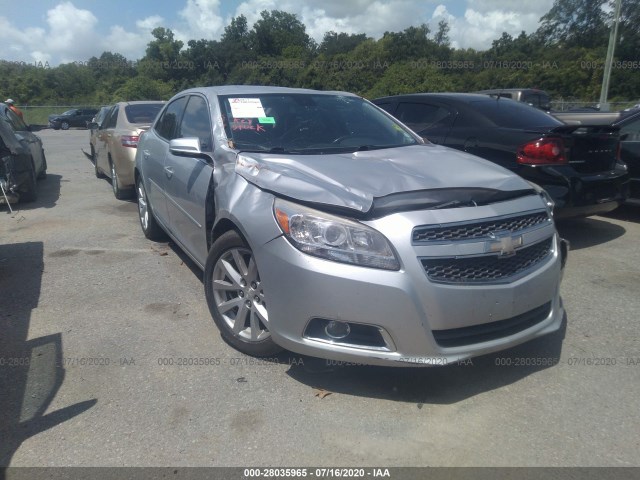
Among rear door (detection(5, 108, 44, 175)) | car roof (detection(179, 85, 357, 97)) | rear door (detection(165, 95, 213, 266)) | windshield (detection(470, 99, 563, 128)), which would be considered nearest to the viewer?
rear door (detection(165, 95, 213, 266))

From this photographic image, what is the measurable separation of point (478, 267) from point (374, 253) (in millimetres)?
569

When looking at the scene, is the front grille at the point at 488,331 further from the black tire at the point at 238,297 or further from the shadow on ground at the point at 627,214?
the shadow on ground at the point at 627,214

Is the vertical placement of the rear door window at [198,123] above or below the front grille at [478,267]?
above

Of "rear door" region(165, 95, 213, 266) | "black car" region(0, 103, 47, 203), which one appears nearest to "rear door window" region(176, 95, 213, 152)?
"rear door" region(165, 95, 213, 266)

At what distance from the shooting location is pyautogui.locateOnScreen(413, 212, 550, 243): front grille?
2.86m

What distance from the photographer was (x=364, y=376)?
11.0ft

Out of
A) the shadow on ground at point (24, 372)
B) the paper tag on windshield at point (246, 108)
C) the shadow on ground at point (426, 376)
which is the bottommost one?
the shadow on ground at point (426, 376)

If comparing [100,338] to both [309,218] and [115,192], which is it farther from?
[115,192]

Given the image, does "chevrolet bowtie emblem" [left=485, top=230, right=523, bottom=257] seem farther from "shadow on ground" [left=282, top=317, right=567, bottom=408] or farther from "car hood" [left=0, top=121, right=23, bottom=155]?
"car hood" [left=0, top=121, right=23, bottom=155]

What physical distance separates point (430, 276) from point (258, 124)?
2.04 metres

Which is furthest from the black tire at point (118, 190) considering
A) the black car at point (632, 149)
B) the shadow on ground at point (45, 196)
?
the black car at point (632, 149)

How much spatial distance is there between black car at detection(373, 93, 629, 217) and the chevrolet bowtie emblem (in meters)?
2.67

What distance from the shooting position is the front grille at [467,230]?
2863 millimetres

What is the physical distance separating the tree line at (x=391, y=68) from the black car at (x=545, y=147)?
29.8 metres
